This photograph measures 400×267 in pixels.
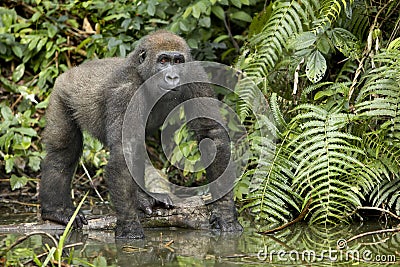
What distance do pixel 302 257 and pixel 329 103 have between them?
2.22m

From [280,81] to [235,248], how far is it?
2.73m

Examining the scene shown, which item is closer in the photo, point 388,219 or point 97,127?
point 388,219

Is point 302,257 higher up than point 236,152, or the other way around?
point 236,152

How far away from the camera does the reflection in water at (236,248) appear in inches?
191

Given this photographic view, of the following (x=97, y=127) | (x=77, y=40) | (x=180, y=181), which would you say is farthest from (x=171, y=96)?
(x=77, y=40)

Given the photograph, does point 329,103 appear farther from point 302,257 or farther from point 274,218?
point 302,257

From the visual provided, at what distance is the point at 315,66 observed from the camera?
6.71m

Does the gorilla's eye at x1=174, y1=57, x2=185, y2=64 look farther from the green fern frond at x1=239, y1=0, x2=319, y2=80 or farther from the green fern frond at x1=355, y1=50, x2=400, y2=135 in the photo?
the green fern frond at x1=355, y1=50, x2=400, y2=135

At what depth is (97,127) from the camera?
6.75 metres

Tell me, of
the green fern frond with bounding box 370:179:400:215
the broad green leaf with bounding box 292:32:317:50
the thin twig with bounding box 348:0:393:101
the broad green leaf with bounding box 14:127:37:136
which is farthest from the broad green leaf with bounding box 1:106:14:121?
the green fern frond with bounding box 370:179:400:215

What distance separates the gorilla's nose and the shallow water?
1.38 m

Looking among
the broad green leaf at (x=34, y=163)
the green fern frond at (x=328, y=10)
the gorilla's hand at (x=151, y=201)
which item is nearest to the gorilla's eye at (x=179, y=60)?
the gorilla's hand at (x=151, y=201)

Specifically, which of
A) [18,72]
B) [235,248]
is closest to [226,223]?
[235,248]

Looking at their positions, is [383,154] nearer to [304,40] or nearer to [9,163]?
[304,40]
